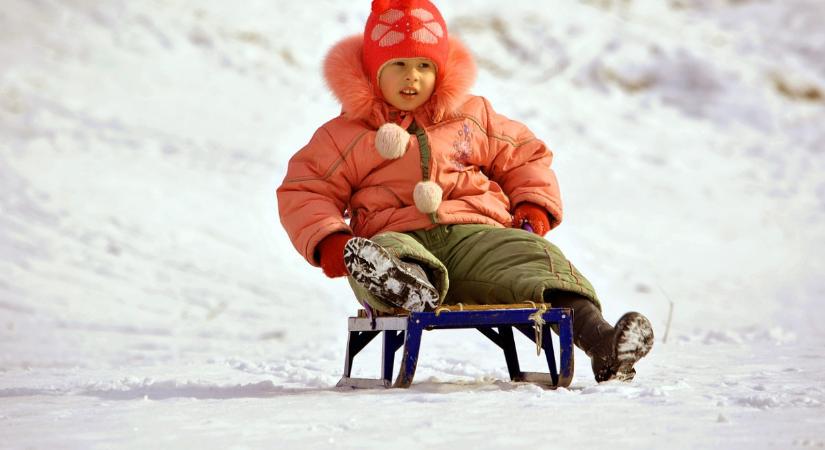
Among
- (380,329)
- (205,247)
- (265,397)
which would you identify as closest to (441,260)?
(380,329)

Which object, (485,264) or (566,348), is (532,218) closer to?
(485,264)

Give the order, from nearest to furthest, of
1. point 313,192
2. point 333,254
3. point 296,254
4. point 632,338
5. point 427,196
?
point 632,338, point 333,254, point 427,196, point 313,192, point 296,254

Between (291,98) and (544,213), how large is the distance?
7.22m

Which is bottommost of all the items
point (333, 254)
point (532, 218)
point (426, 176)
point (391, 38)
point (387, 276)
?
Result: point (387, 276)

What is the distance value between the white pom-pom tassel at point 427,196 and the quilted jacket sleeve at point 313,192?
0.72 ft

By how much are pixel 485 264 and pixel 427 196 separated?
0.25 metres

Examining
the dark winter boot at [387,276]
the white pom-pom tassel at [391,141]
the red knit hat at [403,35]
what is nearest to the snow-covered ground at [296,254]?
the dark winter boot at [387,276]

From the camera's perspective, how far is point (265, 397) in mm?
2537

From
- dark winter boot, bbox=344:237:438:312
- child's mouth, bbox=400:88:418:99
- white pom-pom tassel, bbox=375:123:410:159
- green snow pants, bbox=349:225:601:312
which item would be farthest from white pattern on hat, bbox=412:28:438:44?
dark winter boot, bbox=344:237:438:312

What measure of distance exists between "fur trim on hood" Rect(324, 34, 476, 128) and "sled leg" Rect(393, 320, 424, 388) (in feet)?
2.48

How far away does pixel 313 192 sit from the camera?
2.87 m

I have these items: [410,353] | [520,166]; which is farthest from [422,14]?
[410,353]

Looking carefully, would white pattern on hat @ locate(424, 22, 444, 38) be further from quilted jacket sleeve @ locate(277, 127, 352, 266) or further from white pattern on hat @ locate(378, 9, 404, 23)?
quilted jacket sleeve @ locate(277, 127, 352, 266)

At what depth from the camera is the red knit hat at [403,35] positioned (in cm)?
292
